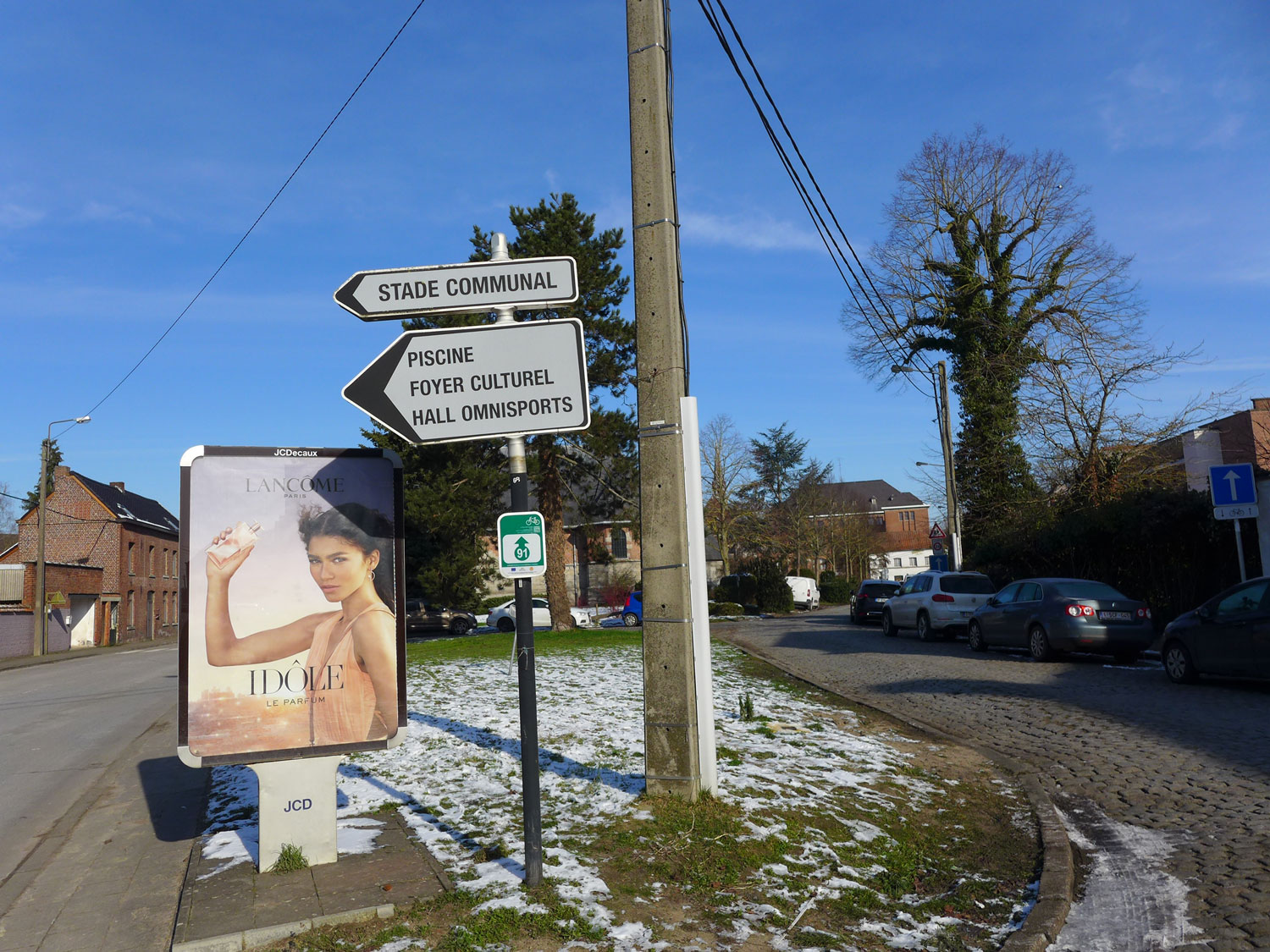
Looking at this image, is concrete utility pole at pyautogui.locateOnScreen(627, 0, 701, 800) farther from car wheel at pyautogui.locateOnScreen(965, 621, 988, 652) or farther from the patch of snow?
car wheel at pyautogui.locateOnScreen(965, 621, 988, 652)

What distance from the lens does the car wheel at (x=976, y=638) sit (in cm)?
1783

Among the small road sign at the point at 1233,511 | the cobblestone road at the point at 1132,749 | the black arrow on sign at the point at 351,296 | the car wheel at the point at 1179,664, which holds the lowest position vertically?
the cobblestone road at the point at 1132,749

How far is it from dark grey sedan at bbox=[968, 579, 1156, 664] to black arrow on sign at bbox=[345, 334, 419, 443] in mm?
13126

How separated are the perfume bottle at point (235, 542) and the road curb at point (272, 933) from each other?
1846mm

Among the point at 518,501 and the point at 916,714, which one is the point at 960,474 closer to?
the point at 916,714

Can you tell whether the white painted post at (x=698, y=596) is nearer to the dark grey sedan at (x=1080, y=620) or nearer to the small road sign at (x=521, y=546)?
the small road sign at (x=521, y=546)

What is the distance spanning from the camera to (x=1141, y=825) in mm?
5922

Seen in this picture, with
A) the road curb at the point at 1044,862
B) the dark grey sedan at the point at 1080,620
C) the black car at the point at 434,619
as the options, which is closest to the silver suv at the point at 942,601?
the dark grey sedan at the point at 1080,620

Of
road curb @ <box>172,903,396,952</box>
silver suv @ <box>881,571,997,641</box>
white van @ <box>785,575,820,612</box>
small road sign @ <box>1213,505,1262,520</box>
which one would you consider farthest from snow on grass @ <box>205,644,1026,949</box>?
white van @ <box>785,575,820,612</box>

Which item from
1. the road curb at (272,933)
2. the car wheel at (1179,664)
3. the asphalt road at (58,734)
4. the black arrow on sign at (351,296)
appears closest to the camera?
the road curb at (272,933)

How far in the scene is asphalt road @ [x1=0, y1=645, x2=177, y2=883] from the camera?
24.9ft

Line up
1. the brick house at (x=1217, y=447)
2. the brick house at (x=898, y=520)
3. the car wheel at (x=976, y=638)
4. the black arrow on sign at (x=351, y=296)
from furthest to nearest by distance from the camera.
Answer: the brick house at (x=898, y=520) < the brick house at (x=1217, y=447) < the car wheel at (x=976, y=638) < the black arrow on sign at (x=351, y=296)

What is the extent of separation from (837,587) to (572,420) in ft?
185

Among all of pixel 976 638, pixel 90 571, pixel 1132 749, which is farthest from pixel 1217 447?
pixel 90 571
